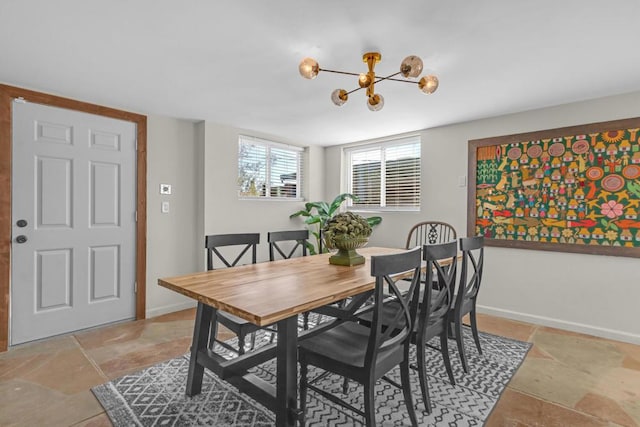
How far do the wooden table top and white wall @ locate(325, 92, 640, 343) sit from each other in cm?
213

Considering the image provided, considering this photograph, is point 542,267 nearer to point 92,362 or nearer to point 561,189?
point 561,189

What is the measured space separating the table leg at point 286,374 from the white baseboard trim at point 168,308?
2.63 meters

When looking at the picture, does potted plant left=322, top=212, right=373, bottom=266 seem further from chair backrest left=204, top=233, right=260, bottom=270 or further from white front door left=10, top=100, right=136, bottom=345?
white front door left=10, top=100, right=136, bottom=345

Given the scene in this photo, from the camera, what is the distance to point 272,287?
174cm

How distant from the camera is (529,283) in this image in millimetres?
3490

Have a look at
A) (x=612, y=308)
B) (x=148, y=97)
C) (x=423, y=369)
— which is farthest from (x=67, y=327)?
(x=612, y=308)

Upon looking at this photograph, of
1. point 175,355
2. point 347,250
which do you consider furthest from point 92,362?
point 347,250

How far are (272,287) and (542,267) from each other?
3.09 m

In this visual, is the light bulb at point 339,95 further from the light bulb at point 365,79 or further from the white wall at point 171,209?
the white wall at point 171,209

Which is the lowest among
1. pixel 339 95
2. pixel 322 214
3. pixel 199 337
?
pixel 199 337

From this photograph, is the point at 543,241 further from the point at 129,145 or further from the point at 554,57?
the point at 129,145

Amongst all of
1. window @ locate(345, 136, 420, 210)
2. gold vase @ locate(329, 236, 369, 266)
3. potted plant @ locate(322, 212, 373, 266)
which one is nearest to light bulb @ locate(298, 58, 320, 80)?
potted plant @ locate(322, 212, 373, 266)

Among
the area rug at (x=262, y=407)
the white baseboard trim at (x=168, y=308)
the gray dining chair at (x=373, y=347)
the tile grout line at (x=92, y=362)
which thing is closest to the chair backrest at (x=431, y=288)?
the gray dining chair at (x=373, y=347)

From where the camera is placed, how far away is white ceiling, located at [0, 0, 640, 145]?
1.73 meters
